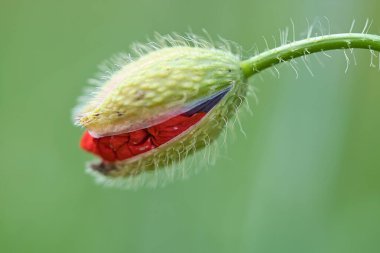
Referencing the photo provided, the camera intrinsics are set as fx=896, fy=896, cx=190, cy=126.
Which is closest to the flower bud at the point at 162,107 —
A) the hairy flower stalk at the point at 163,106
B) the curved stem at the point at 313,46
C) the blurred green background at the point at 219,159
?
the hairy flower stalk at the point at 163,106

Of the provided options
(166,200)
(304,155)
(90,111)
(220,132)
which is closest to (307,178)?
(304,155)

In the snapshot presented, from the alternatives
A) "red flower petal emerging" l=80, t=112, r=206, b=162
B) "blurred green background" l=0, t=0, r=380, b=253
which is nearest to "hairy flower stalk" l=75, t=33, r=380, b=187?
"red flower petal emerging" l=80, t=112, r=206, b=162

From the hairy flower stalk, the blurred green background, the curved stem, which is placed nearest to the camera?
the curved stem

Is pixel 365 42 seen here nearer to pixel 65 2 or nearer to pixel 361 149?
pixel 361 149

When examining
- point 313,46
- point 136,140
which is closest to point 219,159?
point 136,140

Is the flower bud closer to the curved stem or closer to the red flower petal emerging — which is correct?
the red flower petal emerging

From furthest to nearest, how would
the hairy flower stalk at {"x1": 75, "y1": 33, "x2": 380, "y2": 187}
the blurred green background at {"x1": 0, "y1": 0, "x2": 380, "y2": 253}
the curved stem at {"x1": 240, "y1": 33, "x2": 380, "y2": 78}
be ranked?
the blurred green background at {"x1": 0, "y1": 0, "x2": 380, "y2": 253}
the hairy flower stalk at {"x1": 75, "y1": 33, "x2": 380, "y2": 187}
the curved stem at {"x1": 240, "y1": 33, "x2": 380, "y2": 78}
